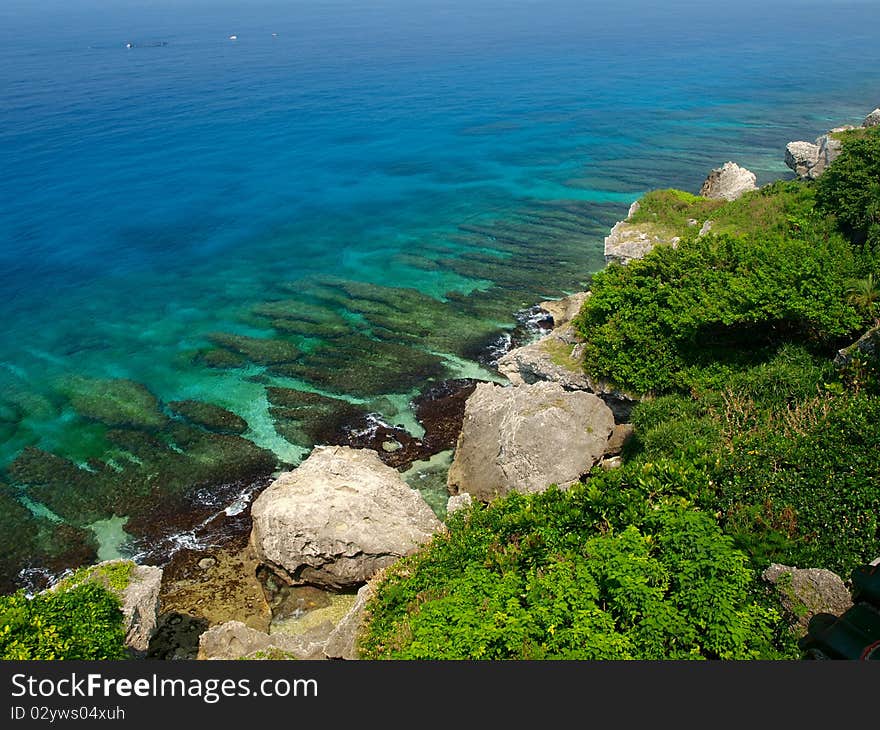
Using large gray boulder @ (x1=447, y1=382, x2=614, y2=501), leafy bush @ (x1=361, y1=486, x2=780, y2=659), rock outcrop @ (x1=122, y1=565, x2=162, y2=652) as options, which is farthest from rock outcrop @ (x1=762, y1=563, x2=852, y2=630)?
rock outcrop @ (x1=122, y1=565, x2=162, y2=652)

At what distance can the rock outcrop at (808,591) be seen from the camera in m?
15.0

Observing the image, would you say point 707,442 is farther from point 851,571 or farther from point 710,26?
point 710,26

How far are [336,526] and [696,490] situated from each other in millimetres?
12275

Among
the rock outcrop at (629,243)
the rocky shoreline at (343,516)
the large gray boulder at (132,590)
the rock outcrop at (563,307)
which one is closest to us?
the large gray boulder at (132,590)

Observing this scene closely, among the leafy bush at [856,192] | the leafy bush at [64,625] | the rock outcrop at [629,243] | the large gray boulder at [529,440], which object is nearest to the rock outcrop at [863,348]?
the leafy bush at [856,192]

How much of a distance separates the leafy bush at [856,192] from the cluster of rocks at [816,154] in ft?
19.7

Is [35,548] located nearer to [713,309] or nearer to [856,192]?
[713,309]

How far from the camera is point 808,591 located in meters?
15.3

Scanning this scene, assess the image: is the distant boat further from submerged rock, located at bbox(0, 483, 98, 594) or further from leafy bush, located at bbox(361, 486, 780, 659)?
leafy bush, located at bbox(361, 486, 780, 659)

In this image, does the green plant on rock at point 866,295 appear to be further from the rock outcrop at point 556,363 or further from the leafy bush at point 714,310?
the rock outcrop at point 556,363

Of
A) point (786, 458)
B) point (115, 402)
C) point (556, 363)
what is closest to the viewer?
point (786, 458)

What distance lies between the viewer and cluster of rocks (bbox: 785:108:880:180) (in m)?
43.6

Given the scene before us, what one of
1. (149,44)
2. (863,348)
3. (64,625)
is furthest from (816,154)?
(149,44)

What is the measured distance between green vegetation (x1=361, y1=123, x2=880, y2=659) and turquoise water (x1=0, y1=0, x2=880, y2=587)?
509 inches
